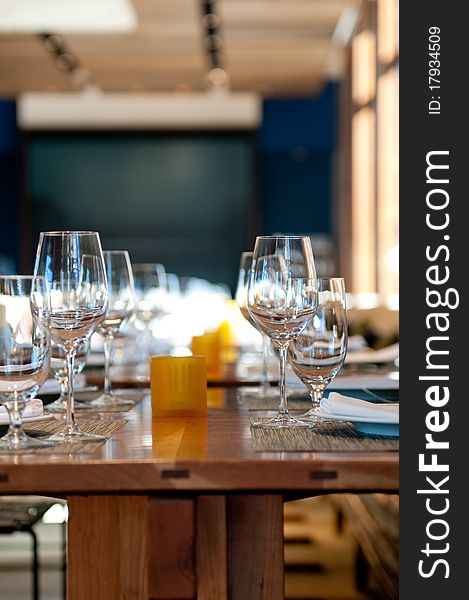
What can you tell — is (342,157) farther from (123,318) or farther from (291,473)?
(291,473)

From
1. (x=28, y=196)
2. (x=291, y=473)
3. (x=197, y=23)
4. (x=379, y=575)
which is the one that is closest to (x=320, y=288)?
(x=291, y=473)

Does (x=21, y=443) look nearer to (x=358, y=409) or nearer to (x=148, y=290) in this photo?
(x=358, y=409)

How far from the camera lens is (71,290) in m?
1.41

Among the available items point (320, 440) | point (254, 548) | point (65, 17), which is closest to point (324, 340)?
point (320, 440)

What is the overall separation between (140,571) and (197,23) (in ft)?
21.6

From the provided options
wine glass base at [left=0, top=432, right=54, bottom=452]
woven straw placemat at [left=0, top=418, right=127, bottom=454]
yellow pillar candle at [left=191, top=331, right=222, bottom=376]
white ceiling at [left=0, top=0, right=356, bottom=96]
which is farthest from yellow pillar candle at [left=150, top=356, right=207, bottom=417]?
white ceiling at [left=0, top=0, right=356, bottom=96]

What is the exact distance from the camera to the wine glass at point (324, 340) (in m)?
1.50

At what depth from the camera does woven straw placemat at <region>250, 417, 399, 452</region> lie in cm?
128

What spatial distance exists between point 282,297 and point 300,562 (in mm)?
2497

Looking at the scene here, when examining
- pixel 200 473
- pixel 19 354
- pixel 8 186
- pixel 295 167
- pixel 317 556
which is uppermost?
pixel 295 167

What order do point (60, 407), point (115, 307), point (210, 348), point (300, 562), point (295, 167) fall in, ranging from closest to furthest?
point (60, 407), point (115, 307), point (210, 348), point (300, 562), point (295, 167)

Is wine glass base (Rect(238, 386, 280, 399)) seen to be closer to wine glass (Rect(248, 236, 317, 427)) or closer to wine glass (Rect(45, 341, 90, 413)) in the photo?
wine glass (Rect(45, 341, 90, 413))

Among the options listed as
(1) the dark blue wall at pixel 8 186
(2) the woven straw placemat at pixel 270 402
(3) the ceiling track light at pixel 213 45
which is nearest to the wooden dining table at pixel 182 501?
(2) the woven straw placemat at pixel 270 402

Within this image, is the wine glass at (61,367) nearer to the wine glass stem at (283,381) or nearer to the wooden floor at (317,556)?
the wine glass stem at (283,381)
